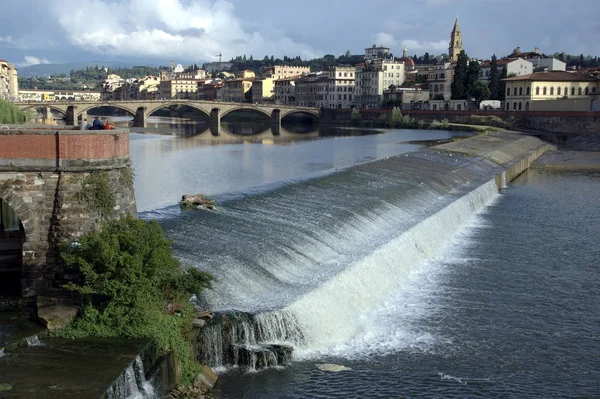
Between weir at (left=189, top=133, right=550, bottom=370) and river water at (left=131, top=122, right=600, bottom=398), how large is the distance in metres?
0.08

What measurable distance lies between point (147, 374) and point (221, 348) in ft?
10.3

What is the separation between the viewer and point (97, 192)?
18.5m

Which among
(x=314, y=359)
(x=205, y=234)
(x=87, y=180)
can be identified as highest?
(x=87, y=180)

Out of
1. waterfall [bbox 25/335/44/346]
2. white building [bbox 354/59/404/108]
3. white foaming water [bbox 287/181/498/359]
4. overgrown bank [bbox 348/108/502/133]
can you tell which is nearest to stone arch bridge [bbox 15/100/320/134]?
overgrown bank [bbox 348/108/502/133]

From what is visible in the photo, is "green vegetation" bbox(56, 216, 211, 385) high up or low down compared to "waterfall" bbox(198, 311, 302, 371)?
up

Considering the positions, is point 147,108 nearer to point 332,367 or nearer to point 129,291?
point 332,367

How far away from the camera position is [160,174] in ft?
167

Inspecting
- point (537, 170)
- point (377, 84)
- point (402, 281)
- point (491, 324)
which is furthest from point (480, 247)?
point (377, 84)

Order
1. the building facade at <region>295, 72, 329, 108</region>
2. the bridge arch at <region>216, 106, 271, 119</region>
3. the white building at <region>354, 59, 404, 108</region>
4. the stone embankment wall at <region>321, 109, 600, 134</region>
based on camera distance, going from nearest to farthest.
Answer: the stone embankment wall at <region>321, 109, 600, 134</region>, the bridge arch at <region>216, 106, 271, 119</region>, the white building at <region>354, 59, 404, 108</region>, the building facade at <region>295, 72, 329, 108</region>

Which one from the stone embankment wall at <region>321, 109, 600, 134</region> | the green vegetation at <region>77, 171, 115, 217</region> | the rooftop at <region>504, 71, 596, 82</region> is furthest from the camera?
the rooftop at <region>504, 71, 596, 82</region>

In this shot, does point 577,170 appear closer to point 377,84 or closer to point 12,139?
point 12,139

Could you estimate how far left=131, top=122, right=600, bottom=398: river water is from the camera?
18281 mm

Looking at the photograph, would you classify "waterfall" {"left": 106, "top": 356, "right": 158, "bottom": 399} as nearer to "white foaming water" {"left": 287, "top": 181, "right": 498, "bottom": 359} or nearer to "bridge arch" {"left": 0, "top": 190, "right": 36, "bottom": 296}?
"bridge arch" {"left": 0, "top": 190, "right": 36, "bottom": 296}

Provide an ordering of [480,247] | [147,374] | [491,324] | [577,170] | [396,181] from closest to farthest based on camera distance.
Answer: [147,374]
[491,324]
[480,247]
[396,181]
[577,170]
